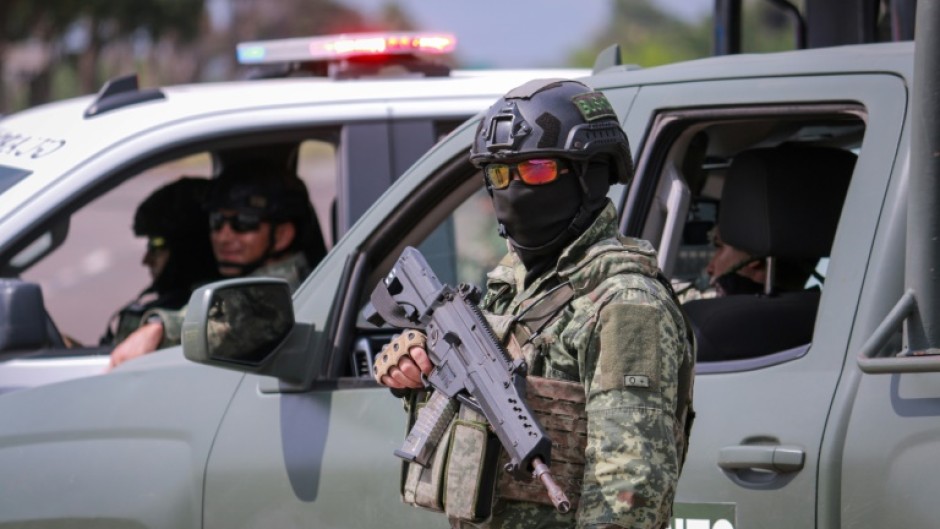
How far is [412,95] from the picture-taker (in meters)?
5.21

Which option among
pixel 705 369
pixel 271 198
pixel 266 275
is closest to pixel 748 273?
pixel 705 369

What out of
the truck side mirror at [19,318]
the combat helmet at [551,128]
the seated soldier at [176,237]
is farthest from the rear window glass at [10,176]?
the combat helmet at [551,128]

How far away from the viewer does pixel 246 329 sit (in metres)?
3.24

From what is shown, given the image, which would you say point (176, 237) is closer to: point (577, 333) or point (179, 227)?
point (179, 227)

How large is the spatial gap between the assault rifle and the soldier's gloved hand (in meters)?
0.02

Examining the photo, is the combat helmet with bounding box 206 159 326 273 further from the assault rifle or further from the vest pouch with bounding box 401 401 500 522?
the vest pouch with bounding box 401 401 500 522

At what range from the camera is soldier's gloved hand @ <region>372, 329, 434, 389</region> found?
2508 millimetres

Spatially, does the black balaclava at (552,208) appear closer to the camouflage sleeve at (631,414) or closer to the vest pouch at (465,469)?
the camouflage sleeve at (631,414)

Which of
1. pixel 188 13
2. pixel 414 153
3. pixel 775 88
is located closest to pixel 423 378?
pixel 775 88

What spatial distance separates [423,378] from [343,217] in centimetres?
265

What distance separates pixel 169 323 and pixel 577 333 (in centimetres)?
295

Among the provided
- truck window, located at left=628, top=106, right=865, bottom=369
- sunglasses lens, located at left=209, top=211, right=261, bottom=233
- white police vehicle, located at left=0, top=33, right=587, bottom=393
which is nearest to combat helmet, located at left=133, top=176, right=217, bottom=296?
white police vehicle, located at left=0, top=33, right=587, bottom=393

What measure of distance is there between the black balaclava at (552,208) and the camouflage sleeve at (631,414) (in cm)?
19

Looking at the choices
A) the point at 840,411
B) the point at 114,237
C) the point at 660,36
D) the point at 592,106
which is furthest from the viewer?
the point at 660,36
